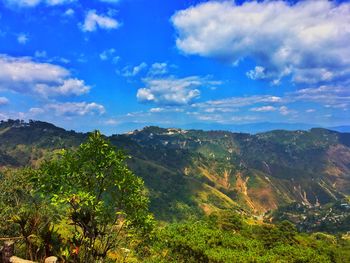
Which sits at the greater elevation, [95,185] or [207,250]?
[95,185]

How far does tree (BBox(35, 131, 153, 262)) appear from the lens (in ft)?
88.7

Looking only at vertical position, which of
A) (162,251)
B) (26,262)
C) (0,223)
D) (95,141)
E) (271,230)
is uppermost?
(95,141)

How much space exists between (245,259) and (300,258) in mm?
19761

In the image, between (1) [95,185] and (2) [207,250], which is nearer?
(1) [95,185]

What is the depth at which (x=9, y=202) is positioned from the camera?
278 ft

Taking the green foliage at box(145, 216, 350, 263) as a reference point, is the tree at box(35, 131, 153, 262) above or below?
above

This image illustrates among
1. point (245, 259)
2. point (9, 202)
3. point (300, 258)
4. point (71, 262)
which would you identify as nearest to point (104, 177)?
point (71, 262)

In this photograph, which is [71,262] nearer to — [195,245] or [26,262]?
[26,262]

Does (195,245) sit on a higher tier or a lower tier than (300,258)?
higher

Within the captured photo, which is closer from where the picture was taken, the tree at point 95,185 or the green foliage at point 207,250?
the tree at point 95,185

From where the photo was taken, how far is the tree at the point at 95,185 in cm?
2705

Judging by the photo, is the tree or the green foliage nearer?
the tree

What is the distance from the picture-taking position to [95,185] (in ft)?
93.5

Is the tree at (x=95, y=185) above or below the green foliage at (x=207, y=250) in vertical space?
above
